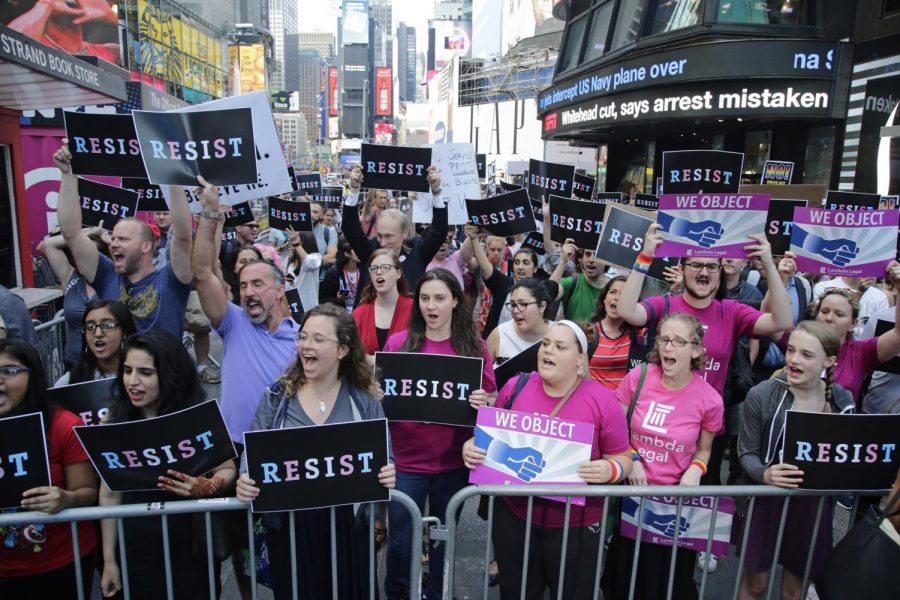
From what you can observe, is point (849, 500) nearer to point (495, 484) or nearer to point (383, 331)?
point (495, 484)

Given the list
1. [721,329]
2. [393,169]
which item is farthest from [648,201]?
[721,329]

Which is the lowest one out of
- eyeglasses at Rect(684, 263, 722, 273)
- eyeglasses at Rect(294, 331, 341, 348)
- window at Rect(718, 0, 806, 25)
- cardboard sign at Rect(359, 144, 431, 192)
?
Result: eyeglasses at Rect(294, 331, 341, 348)

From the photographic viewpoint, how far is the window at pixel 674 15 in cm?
1362

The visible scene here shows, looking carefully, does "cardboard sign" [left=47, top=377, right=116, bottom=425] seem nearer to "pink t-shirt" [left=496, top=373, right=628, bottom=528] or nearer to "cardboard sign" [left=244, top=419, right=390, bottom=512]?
"cardboard sign" [left=244, top=419, right=390, bottom=512]

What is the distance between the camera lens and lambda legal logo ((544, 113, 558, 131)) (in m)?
20.2

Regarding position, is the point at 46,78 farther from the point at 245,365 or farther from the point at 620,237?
the point at 620,237

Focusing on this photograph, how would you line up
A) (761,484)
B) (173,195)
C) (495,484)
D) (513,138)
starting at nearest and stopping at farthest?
1. (495,484)
2. (761,484)
3. (173,195)
4. (513,138)

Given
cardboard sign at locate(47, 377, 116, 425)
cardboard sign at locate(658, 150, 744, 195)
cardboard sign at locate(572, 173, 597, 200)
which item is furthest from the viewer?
cardboard sign at locate(572, 173, 597, 200)

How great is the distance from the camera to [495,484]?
9.86ft

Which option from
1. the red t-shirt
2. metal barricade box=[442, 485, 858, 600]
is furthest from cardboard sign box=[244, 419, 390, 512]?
the red t-shirt

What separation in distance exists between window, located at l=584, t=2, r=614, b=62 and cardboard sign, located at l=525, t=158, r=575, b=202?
1145cm

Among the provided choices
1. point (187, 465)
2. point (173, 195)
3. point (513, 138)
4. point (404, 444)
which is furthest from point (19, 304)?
point (513, 138)

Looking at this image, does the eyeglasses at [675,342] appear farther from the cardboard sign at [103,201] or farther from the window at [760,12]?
the window at [760,12]

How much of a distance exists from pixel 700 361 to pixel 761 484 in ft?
2.22
